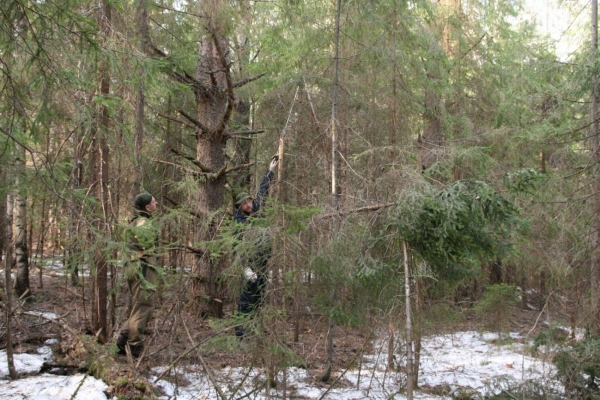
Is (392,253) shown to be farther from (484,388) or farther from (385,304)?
→ (484,388)

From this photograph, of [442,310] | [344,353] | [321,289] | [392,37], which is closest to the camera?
[321,289]

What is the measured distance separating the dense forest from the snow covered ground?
334mm

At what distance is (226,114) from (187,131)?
4.09m

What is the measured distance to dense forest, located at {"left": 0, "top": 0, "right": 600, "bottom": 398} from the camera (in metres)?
4.18

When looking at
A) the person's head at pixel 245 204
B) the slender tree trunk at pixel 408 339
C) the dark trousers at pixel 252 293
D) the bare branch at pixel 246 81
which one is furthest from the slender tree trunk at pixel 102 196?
the slender tree trunk at pixel 408 339

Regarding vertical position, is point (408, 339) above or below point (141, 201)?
below

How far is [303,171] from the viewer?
6.85 meters

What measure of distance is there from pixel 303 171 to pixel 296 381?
287cm

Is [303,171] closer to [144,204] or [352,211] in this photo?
[144,204]

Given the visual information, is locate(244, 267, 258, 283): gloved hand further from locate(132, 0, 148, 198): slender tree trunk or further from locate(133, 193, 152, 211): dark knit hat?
locate(132, 0, 148, 198): slender tree trunk

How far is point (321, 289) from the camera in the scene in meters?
4.62

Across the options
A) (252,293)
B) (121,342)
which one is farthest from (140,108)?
(121,342)

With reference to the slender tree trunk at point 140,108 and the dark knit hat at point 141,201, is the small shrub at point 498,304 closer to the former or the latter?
the dark knit hat at point 141,201

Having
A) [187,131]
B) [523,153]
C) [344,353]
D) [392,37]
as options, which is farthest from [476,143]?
[187,131]
